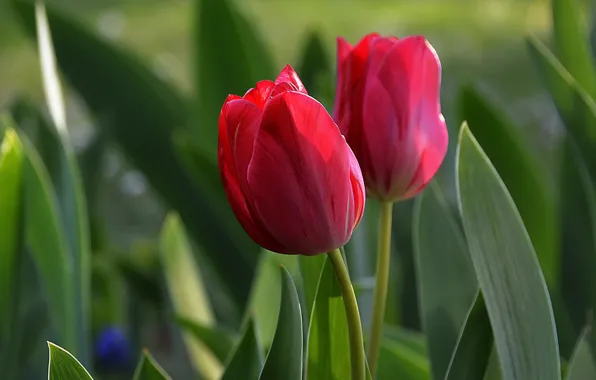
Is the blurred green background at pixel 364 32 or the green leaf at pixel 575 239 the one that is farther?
the blurred green background at pixel 364 32

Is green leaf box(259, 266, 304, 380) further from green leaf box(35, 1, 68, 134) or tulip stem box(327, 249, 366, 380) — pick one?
green leaf box(35, 1, 68, 134)

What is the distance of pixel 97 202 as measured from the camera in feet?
2.95

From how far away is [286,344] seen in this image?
30cm

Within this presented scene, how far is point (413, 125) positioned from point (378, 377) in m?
0.18

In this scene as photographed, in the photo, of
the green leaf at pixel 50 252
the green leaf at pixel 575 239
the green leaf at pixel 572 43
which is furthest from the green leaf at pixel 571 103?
the green leaf at pixel 50 252

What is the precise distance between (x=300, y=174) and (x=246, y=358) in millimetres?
123

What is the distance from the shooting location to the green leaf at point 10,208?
375 mm

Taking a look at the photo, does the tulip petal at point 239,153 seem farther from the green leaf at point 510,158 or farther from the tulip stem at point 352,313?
the green leaf at point 510,158

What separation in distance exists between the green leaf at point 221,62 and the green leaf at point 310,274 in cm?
32

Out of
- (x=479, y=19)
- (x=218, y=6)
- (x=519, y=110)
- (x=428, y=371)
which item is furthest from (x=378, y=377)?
(x=479, y=19)

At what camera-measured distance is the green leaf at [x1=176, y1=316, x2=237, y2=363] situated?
1.56 feet

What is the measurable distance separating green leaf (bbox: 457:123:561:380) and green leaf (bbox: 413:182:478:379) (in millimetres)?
105

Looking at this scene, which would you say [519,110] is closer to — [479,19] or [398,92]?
[479,19]

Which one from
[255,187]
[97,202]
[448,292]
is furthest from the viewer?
[97,202]
